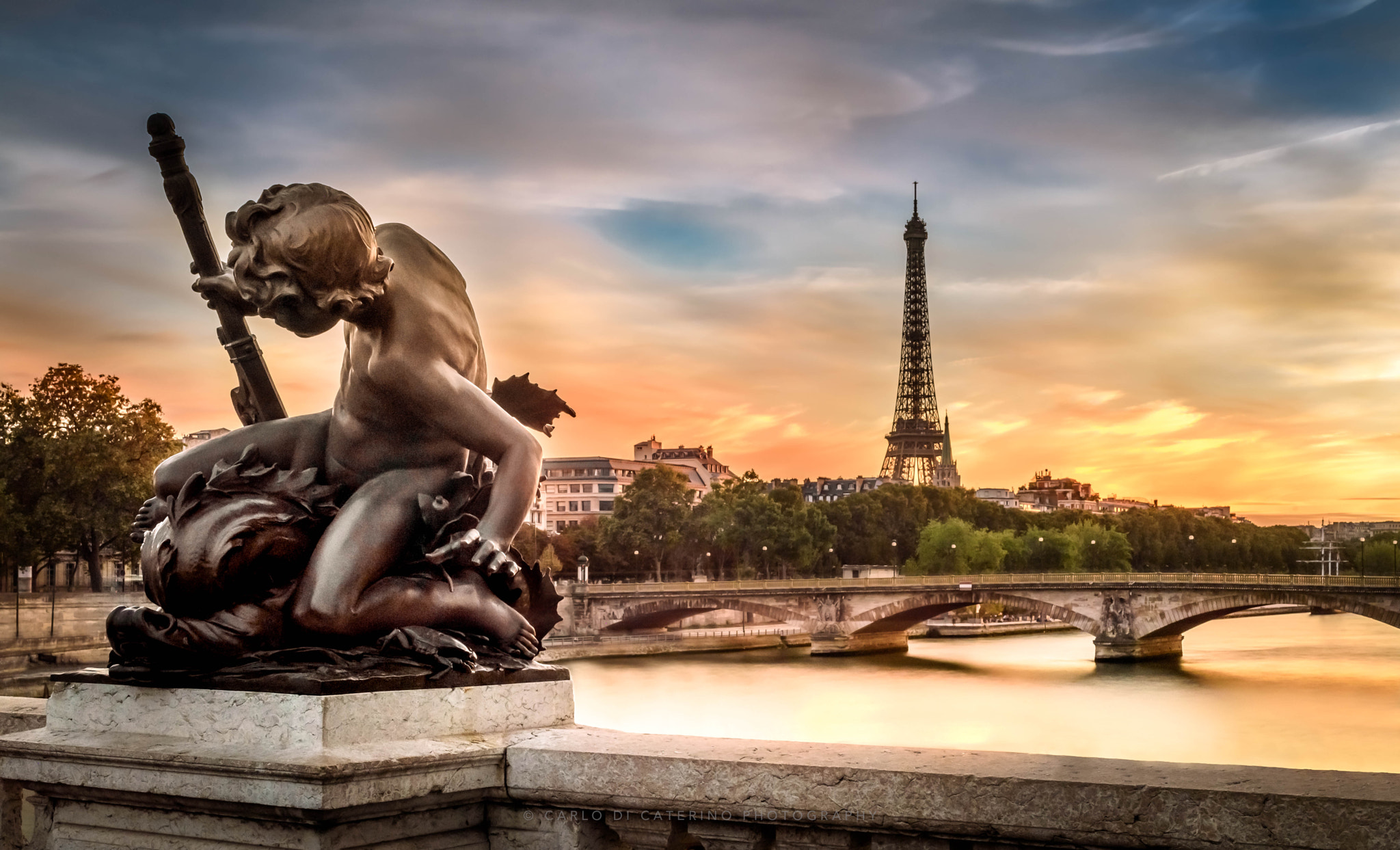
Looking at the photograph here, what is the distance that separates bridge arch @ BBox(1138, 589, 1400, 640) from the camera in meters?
39.8

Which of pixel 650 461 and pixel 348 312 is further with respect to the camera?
pixel 650 461

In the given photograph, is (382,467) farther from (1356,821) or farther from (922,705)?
(922,705)

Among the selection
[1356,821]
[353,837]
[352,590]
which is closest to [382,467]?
[352,590]

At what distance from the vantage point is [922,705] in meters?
31.6

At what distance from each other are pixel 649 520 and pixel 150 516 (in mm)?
58336

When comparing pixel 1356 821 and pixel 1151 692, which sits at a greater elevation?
pixel 1356 821

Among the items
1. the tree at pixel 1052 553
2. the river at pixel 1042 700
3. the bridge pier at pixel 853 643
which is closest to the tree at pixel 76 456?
the river at pixel 1042 700

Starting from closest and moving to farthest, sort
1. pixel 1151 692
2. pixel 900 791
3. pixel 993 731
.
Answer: pixel 900 791 < pixel 993 731 < pixel 1151 692

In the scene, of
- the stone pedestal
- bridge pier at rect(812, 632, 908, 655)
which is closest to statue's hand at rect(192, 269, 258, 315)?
the stone pedestal

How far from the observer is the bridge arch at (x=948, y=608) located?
46.0 m

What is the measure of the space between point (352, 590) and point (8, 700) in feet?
4.75

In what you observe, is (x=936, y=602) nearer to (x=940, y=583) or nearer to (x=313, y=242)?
(x=940, y=583)

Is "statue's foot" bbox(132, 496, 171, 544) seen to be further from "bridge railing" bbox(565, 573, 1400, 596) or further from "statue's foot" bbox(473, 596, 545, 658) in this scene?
"bridge railing" bbox(565, 573, 1400, 596)

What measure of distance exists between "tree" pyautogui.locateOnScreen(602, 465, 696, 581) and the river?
44.1ft
